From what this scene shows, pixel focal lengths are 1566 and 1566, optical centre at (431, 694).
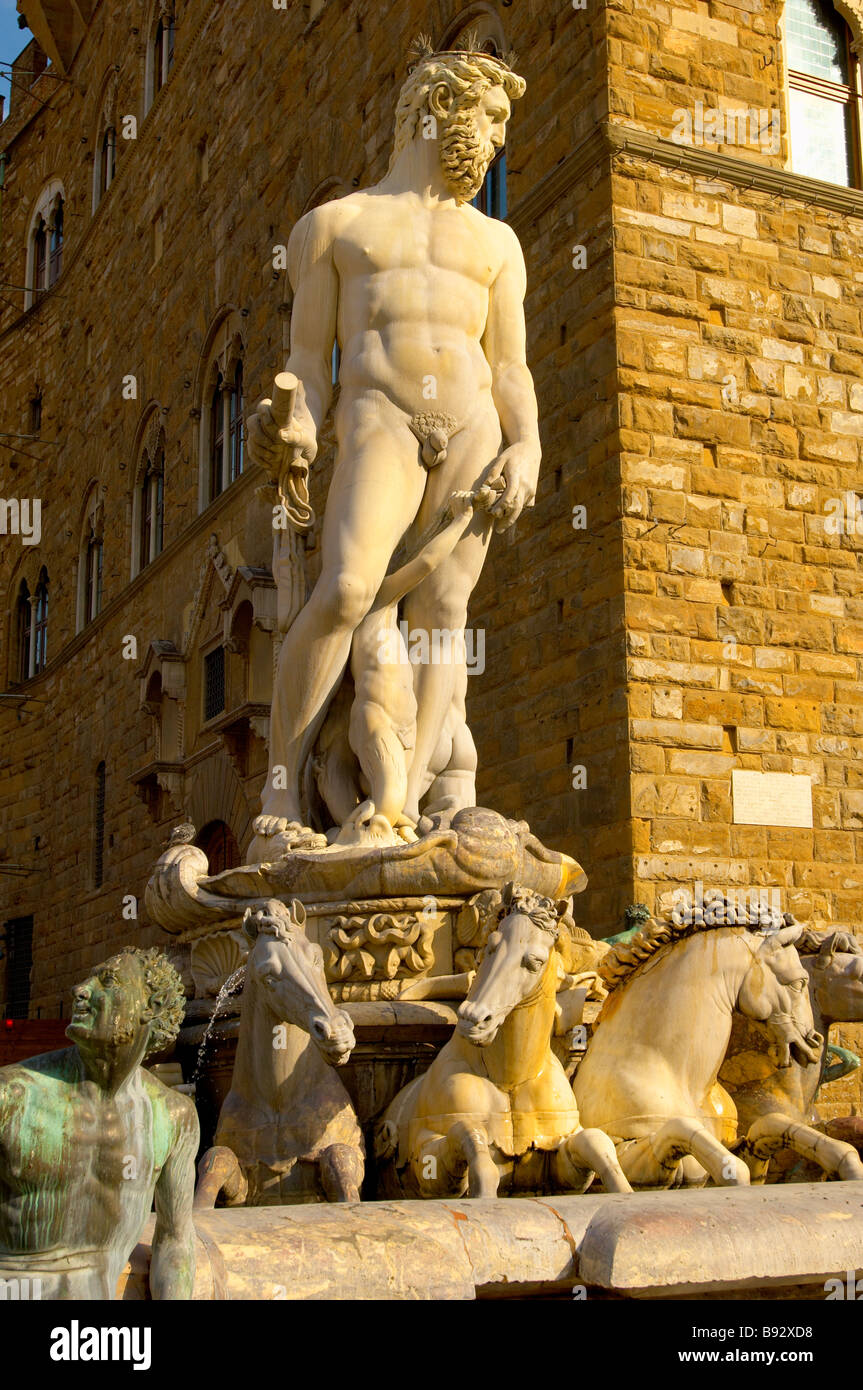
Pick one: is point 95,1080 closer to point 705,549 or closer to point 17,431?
point 705,549

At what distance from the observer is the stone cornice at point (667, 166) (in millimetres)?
11086

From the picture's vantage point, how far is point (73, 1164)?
2529mm

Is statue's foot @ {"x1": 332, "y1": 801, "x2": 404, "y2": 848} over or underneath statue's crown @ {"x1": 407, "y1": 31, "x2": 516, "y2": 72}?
underneath

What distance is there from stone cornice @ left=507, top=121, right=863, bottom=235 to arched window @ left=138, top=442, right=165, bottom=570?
11.1 metres

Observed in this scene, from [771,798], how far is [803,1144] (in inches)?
232

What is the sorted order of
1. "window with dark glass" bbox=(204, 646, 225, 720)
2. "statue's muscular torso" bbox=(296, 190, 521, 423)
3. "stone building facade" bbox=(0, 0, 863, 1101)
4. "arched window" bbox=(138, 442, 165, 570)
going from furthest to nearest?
"arched window" bbox=(138, 442, 165, 570) < "window with dark glass" bbox=(204, 646, 225, 720) < "stone building facade" bbox=(0, 0, 863, 1101) < "statue's muscular torso" bbox=(296, 190, 521, 423)

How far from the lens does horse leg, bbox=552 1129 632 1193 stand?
13.9 feet

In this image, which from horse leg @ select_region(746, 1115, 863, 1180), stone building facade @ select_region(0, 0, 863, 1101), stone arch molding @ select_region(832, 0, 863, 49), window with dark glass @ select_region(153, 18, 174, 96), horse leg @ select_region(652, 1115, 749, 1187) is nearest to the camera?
horse leg @ select_region(652, 1115, 749, 1187)

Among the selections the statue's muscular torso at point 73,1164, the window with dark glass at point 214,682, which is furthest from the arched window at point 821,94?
the statue's muscular torso at point 73,1164

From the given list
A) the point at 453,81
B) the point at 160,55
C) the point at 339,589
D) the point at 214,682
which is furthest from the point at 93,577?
the point at 339,589

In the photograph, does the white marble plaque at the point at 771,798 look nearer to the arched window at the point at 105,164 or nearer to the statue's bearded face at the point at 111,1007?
the statue's bearded face at the point at 111,1007

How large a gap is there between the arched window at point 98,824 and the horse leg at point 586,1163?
19578 millimetres

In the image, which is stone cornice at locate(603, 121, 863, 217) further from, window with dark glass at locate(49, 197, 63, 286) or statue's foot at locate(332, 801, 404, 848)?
window with dark glass at locate(49, 197, 63, 286)

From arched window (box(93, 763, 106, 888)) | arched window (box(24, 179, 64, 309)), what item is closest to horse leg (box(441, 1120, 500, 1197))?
arched window (box(93, 763, 106, 888))
